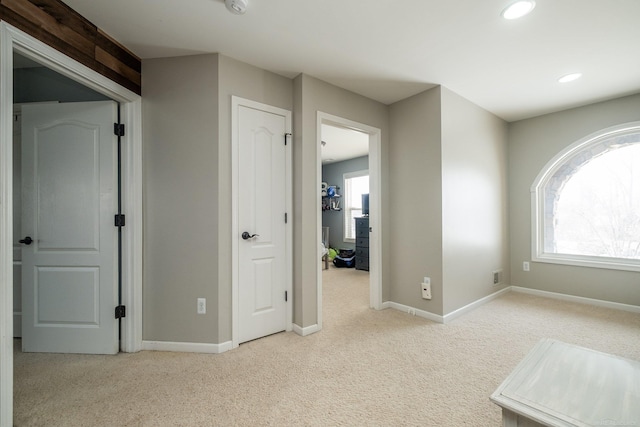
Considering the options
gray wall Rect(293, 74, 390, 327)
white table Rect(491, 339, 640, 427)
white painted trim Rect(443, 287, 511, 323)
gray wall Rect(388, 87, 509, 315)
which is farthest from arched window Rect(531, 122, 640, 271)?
gray wall Rect(293, 74, 390, 327)

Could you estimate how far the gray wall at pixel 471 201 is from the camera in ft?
9.92

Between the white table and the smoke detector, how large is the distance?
2.38 metres

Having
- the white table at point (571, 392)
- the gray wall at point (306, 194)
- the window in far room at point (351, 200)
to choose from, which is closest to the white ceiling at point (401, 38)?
the gray wall at point (306, 194)

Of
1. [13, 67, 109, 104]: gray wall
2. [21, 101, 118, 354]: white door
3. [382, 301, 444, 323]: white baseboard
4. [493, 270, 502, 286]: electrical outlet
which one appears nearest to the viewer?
[21, 101, 118, 354]: white door

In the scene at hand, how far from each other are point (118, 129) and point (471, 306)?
400 centimetres

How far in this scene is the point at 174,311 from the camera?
2320 millimetres

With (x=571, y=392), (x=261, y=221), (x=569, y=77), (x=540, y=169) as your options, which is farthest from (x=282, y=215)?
(x=540, y=169)

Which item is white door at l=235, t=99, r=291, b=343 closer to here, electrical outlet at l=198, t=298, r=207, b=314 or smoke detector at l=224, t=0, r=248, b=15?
electrical outlet at l=198, t=298, r=207, b=314

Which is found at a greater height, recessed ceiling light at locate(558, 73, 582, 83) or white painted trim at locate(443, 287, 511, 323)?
recessed ceiling light at locate(558, 73, 582, 83)

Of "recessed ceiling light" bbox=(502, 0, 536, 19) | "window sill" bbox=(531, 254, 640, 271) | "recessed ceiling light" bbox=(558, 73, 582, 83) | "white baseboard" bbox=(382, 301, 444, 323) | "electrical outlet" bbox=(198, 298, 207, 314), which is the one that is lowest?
"white baseboard" bbox=(382, 301, 444, 323)

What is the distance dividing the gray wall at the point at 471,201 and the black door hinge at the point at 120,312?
298 cm

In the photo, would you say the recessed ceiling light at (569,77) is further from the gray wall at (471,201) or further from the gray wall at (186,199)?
the gray wall at (186,199)

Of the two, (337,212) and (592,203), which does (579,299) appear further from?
(337,212)

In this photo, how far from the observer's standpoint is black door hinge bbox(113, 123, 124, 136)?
7.52ft
